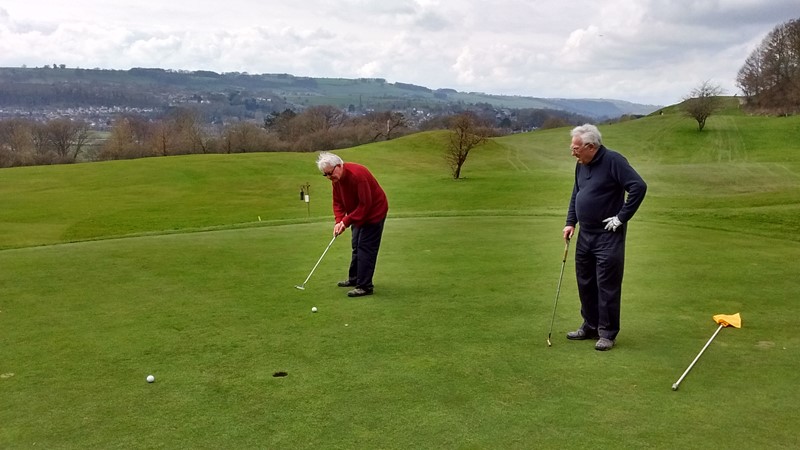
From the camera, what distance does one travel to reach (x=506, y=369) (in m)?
5.41

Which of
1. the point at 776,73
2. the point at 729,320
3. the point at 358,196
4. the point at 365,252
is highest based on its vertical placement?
the point at 776,73

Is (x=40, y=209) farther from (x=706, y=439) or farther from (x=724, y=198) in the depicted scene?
A: (x=706, y=439)

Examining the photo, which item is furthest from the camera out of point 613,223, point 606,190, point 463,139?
point 463,139

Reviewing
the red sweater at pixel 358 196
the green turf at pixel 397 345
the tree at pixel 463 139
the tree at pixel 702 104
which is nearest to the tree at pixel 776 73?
the tree at pixel 702 104

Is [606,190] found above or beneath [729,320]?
above

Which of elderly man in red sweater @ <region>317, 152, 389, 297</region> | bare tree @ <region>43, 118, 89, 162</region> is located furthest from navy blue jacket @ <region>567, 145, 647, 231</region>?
bare tree @ <region>43, 118, 89, 162</region>

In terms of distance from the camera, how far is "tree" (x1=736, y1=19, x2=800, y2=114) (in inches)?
3176

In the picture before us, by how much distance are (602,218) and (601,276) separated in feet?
1.82

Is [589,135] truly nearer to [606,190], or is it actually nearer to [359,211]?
[606,190]

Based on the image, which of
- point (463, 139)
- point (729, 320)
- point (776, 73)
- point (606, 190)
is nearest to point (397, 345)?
point (606, 190)

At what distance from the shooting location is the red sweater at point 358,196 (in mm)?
8352

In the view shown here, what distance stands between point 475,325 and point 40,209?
31.3 metres

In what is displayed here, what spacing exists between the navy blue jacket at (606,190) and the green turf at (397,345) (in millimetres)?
1227

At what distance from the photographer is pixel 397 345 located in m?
6.03
